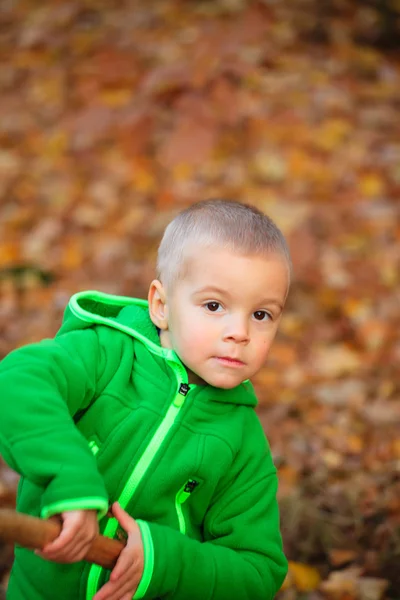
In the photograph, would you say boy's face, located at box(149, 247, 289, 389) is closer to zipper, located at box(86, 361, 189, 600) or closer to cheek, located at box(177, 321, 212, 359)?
cheek, located at box(177, 321, 212, 359)

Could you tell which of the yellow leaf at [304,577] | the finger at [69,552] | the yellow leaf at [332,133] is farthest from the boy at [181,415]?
the yellow leaf at [332,133]

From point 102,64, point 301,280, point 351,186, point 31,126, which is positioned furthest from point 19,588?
point 102,64

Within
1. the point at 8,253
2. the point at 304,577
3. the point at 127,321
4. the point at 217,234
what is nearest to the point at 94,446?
the point at 127,321

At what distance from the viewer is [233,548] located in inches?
76.3

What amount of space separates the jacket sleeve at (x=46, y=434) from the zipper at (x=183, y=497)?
324 millimetres

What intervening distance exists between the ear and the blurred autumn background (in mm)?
1646

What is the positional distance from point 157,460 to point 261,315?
40cm

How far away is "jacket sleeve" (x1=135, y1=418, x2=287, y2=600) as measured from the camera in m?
1.80

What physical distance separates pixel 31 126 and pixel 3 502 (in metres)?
3.63

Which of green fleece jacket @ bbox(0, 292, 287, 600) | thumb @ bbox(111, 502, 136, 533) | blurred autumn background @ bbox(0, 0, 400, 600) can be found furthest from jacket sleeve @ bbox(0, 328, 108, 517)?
blurred autumn background @ bbox(0, 0, 400, 600)

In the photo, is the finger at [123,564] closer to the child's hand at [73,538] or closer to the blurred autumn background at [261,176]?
the child's hand at [73,538]

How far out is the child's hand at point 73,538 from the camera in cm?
154

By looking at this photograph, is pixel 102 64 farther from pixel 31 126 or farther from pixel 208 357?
pixel 208 357

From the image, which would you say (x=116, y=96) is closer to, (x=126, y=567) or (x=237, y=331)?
(x=237, y=331)
